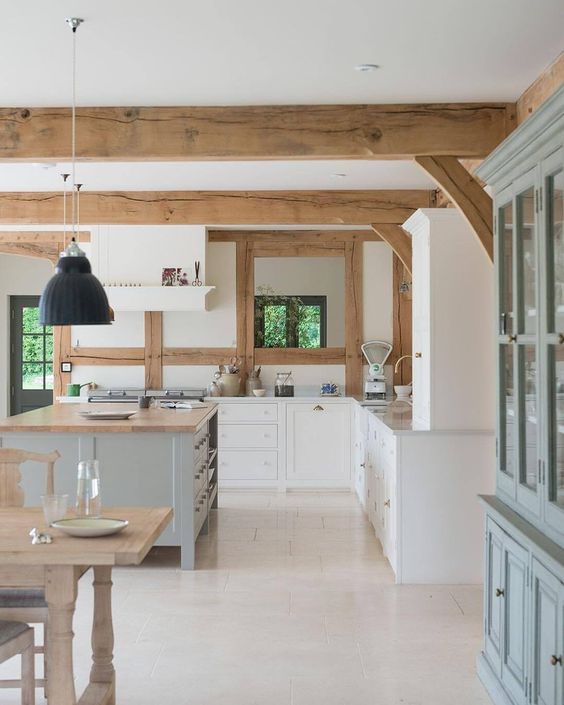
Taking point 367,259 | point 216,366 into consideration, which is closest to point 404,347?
point 367,259

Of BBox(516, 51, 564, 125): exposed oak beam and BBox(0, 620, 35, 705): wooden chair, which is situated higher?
BBox(516, 51, 564, 125): exposed oak beam

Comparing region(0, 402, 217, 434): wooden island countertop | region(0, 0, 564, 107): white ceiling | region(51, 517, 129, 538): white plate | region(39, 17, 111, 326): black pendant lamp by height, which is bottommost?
region(51, 517, 129, 538): white plate

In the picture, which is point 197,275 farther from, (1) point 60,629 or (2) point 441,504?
(1) point 60,629

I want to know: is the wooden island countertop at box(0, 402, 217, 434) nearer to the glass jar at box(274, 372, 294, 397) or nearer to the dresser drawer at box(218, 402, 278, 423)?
the dresser drawer at box(218, 402, 278, 423)

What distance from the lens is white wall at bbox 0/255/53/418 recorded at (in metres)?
11.4

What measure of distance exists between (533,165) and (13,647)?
7.87 feet

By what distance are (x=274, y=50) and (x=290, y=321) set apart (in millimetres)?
5456

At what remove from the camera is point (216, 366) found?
9617mm

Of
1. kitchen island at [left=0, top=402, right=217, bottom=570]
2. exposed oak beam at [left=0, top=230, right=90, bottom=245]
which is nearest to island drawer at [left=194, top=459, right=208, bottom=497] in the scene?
kitchen island at [left=0, top=402, right=217, bottom=570]

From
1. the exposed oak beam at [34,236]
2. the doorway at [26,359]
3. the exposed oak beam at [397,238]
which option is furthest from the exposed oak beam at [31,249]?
the exposed oak beam at [397,238]

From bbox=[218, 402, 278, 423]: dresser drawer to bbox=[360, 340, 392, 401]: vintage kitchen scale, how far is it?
0.93m

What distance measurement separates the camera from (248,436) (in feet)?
29.4

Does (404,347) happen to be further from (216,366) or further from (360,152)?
(360,152)

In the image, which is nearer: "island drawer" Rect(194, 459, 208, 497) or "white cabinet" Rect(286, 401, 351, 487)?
"island drawer" Rect(194, 459, 208, 497)
